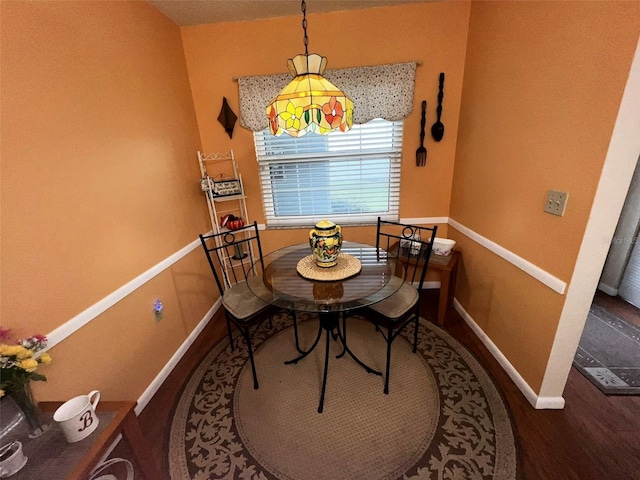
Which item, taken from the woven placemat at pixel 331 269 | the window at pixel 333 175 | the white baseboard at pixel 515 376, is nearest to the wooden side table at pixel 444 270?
the white baseboard at pixel 515 376

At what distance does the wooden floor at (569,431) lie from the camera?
125cm

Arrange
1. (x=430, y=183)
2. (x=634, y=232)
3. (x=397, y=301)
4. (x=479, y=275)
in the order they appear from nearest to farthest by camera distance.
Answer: (x=397, y=301), (x=479, y=275), (x=634, y=232), (x=430, y=183)

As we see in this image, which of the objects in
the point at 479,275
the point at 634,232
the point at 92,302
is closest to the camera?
the point at 92,302

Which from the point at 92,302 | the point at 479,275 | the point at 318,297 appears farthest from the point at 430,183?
the point at 92,302

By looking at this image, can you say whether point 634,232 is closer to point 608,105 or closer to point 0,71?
point 608,105

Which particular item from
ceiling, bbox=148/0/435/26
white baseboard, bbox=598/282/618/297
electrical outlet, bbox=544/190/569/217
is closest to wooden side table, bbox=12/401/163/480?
electrical outlet, bbox=544/190/569/217

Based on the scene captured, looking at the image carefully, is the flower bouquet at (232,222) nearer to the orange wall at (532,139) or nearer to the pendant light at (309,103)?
the pendant light at (309,103)

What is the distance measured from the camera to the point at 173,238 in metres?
2.03

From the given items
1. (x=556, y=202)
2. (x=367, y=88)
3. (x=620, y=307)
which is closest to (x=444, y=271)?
(x=556, y=202)

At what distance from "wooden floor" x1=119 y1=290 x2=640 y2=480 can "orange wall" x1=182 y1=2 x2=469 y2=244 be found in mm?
1761

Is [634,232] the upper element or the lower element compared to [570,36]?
lower

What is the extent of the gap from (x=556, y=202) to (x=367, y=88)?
1.62m

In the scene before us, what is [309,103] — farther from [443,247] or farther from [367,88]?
[443,247]

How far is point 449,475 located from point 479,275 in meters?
1.37
